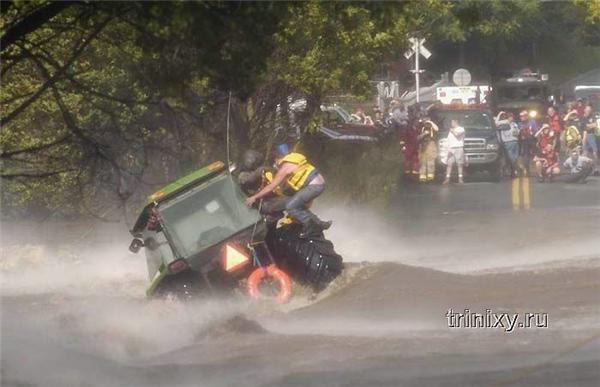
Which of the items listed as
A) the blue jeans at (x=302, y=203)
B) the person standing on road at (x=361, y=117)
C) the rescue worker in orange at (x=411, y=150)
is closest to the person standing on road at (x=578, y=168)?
the rescue worker in orange at (x=411, y=150)

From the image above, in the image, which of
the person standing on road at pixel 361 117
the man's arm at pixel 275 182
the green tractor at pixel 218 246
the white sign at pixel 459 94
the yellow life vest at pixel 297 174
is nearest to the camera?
the green tractor at pixel 218 246

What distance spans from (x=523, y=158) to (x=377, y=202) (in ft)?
39.4

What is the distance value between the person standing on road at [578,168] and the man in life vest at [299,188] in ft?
48.2

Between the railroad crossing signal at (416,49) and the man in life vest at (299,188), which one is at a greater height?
the railroad crossing signal at (416,49)

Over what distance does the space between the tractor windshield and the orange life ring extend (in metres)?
0.54

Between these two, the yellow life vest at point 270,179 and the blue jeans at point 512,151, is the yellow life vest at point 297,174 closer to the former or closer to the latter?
the yellow life vest at point 270,179

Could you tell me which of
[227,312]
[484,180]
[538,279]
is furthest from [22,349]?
[484,180]

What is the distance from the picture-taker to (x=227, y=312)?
43.8 ft

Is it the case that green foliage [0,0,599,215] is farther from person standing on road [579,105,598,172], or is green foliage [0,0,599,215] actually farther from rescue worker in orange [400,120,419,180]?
person standing on road [579,105,598,172]

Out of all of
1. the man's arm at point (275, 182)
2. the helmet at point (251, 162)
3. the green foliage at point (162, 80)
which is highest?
the green foliage at point (162, 80)

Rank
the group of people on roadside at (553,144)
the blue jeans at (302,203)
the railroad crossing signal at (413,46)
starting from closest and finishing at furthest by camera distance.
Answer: the blue jeans at (302,203) < the railroad crossing signal at (413,46) < the group of people on roadside at (553,144)

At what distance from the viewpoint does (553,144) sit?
30.8 meters

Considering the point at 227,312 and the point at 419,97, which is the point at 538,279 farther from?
the point at 419,97

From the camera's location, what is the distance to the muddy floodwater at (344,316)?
10.5m
